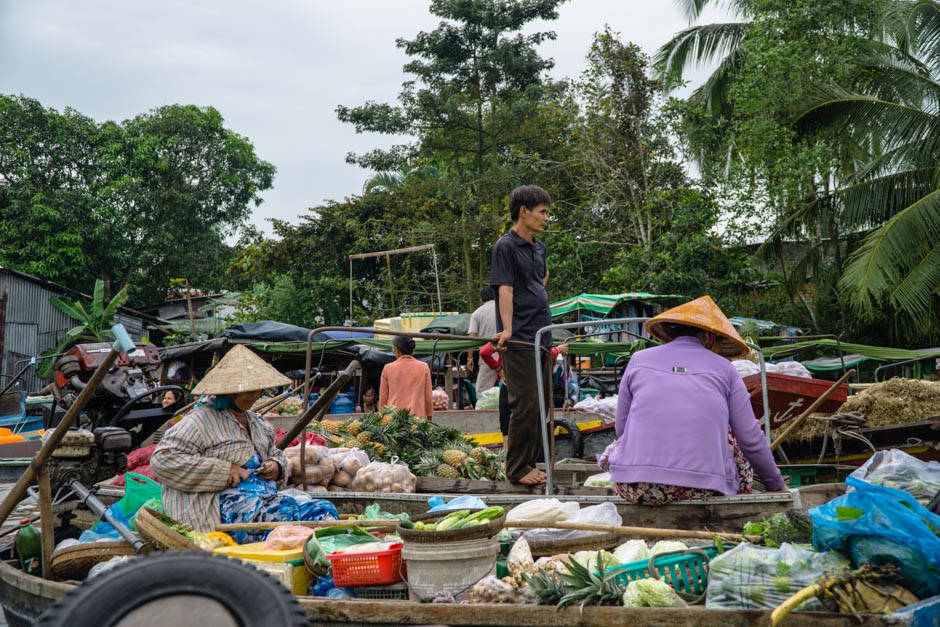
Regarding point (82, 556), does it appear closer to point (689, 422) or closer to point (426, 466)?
point (689, 422)

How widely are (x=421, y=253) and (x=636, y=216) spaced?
759 centimetres

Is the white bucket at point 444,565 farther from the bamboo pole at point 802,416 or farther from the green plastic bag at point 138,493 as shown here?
the bamboo pole at point 802,416

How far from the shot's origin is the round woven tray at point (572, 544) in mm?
3730

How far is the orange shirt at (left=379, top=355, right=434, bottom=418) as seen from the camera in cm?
865

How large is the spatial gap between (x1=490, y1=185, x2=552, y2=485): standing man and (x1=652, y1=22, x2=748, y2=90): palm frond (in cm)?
1620

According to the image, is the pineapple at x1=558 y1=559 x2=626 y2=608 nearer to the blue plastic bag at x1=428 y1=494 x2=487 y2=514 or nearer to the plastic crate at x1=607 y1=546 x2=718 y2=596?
the plastic crate at x1=607 y1=546 x2=718 y2=596

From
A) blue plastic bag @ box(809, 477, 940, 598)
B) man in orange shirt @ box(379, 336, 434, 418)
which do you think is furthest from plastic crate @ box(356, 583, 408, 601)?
man in orange shirt @ box(379, 336, 434, 418)

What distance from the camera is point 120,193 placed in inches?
1214

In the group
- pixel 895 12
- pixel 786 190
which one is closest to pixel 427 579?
pixel 786 190

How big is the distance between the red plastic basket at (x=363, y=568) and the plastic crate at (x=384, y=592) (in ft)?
0.08

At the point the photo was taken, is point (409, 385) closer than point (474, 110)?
Yes

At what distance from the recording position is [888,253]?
14.0m

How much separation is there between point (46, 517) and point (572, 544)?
2.35 meters

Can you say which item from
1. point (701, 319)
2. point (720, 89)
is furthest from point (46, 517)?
point (720, 89)
